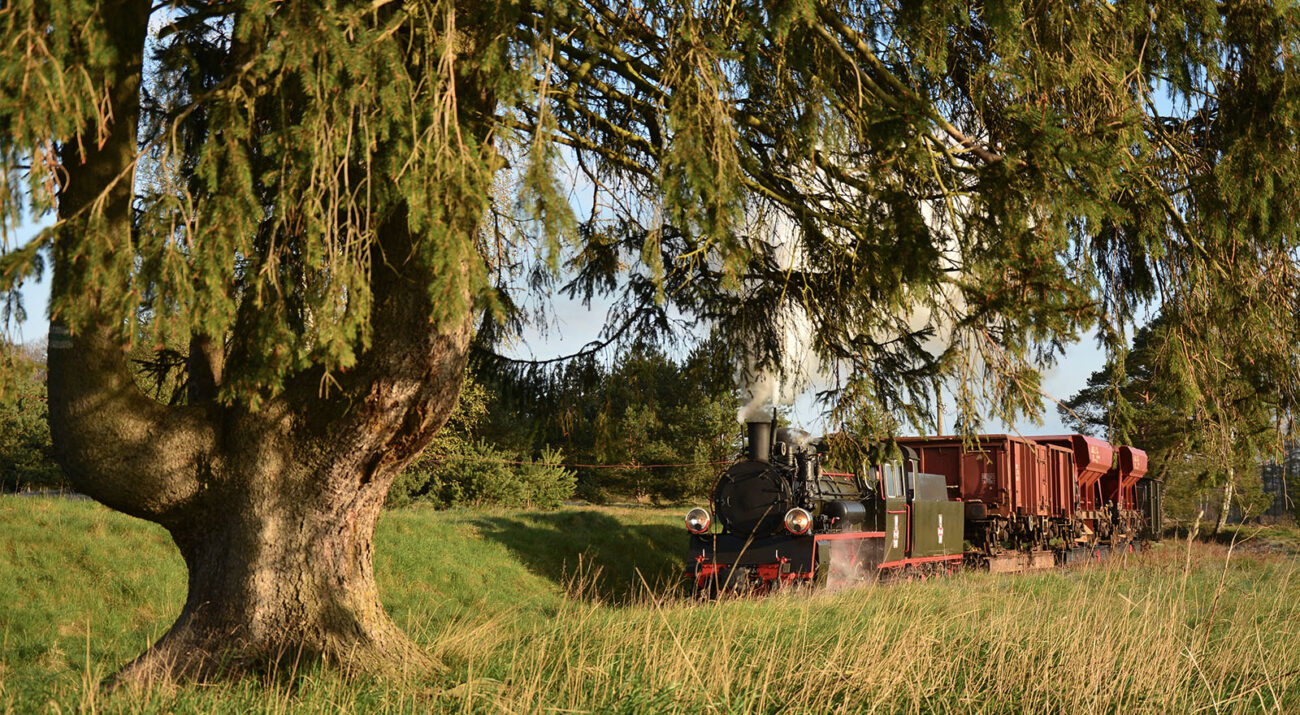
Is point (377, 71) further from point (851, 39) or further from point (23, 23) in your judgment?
point (851, 39)

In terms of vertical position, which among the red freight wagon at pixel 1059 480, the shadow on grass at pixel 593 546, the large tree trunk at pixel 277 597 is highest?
the red freight wagon at pixel 1059 480

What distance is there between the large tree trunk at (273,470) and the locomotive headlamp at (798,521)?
629cm

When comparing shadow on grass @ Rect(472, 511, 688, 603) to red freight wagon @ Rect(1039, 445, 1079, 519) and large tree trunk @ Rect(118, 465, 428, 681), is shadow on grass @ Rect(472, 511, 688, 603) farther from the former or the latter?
large tree trunk @ Rect(118, 465, 428, 681)

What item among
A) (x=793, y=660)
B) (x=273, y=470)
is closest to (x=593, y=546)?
(x=273, y=470)

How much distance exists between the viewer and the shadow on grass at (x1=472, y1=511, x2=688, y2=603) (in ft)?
58.3

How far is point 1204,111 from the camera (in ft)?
19.4

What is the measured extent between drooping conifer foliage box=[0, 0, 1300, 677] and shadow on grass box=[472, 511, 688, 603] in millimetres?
11343

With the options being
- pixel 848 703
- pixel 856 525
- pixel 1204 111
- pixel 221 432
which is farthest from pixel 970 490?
pixel 221 432

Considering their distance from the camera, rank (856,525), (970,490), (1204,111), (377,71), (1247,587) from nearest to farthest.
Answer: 1. (377,71)
2. (1204,111)
3. (1247,587)
4. (856,525)
5. (970,490)

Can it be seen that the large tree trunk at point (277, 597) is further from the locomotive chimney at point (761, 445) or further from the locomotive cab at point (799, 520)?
the locomotive chimney at point (761, 445)

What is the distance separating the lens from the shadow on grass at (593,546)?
58.3ft

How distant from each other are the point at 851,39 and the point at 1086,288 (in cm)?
189

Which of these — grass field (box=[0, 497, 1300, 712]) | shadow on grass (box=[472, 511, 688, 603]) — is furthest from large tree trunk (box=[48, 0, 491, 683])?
shadow on grass (box=[472, 511, 688, 603])

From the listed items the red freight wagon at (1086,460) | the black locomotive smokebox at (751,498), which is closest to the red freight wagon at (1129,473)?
the red freight wagon at (1086,460)
